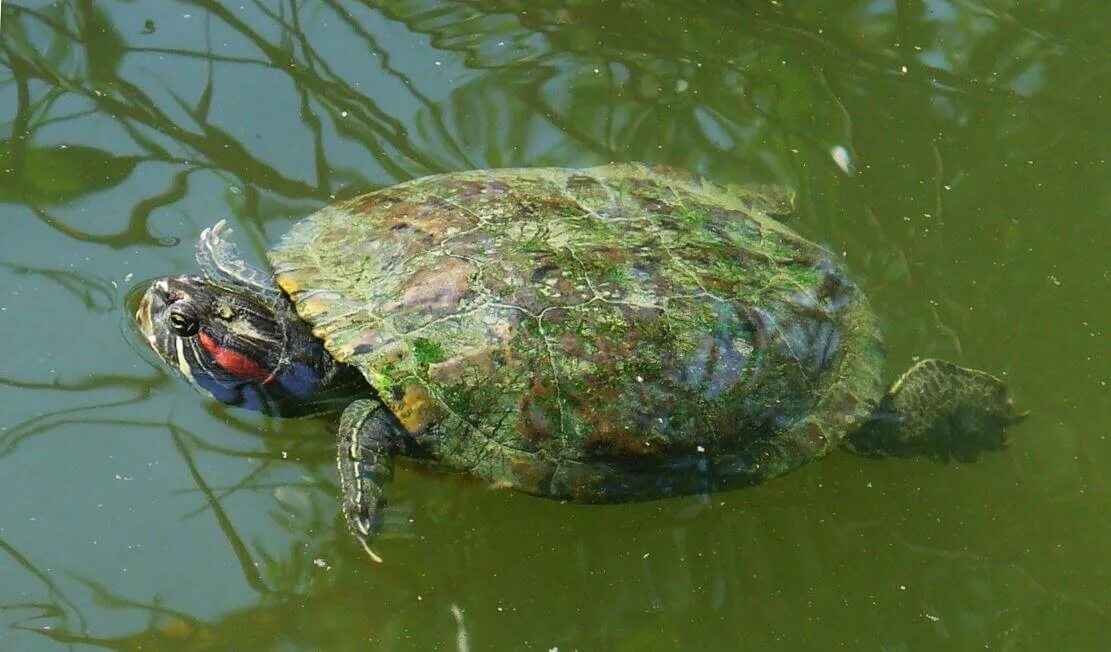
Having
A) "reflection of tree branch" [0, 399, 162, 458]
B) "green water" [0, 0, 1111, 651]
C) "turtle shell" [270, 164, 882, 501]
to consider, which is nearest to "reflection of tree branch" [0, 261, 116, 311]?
"green water" [0, 0, 1111, 651]

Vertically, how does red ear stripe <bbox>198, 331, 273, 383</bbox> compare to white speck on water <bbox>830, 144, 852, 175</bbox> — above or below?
above

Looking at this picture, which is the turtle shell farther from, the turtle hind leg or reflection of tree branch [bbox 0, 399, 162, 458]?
reflection of tree branch [bbox 0, 399, 162, 458]

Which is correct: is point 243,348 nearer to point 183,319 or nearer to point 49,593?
point 183,319

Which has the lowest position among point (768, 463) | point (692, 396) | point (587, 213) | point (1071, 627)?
point (1071, 627)

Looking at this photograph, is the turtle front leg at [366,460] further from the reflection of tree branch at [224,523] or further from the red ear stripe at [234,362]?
the reflection of tree branch at [224,523]

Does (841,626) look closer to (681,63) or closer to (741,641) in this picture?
(741,641)

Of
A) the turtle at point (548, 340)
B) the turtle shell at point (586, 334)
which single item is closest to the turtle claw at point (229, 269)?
the turtle at point (548, 340)

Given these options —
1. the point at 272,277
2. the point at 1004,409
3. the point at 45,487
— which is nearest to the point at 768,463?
the point at 1004,409

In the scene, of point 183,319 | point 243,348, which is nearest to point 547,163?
point 243,348
